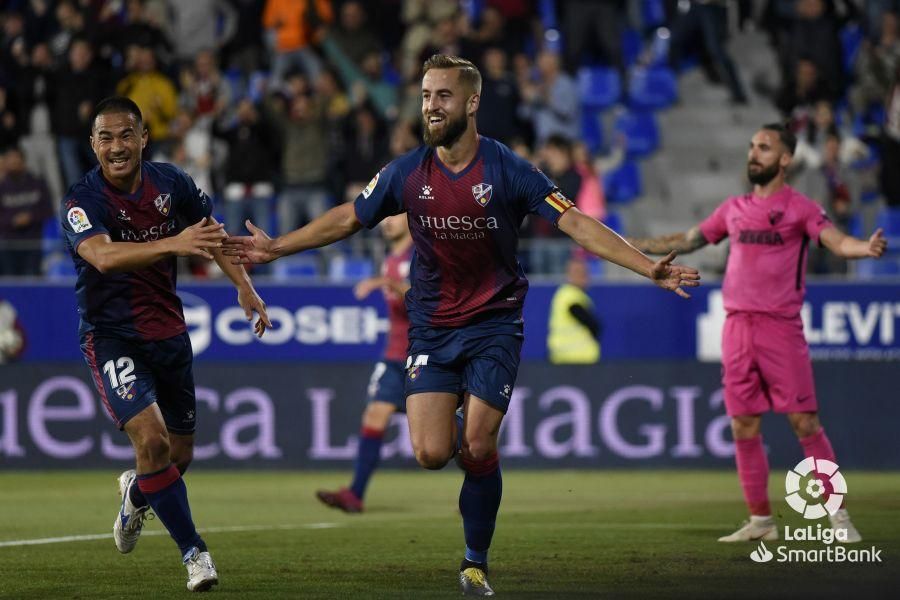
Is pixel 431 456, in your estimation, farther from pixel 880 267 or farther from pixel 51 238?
pixel 51 238

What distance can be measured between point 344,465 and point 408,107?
5.61 meters

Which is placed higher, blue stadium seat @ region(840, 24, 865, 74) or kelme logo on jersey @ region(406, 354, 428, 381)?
blue stadium seat @ region(840, 24, 865, 74)

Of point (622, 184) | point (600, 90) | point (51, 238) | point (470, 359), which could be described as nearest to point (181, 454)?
point (470, 359)

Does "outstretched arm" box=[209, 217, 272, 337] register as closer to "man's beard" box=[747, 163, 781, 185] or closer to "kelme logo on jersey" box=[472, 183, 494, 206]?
"kelme logo on jersey" box=[472, 183, 494, 206]

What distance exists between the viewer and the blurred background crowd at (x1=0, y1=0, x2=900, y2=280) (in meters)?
A: 17.9

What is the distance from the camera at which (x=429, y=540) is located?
1023 centimetres

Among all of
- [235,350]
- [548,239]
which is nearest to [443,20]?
[548,239]

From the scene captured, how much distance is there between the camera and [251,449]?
15289mm

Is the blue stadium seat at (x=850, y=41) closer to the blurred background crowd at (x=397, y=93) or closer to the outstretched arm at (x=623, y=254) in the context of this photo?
the blurred background crowd at (x=397, y=93)

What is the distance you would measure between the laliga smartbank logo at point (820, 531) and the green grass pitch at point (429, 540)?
126mm

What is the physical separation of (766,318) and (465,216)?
2.83 m

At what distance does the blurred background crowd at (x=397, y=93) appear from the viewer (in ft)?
58.6

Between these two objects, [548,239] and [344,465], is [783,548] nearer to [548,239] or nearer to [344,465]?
[344,465]

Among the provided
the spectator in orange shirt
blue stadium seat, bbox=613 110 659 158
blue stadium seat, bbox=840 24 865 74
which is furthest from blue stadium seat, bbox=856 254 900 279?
the spectator in orange shirt
